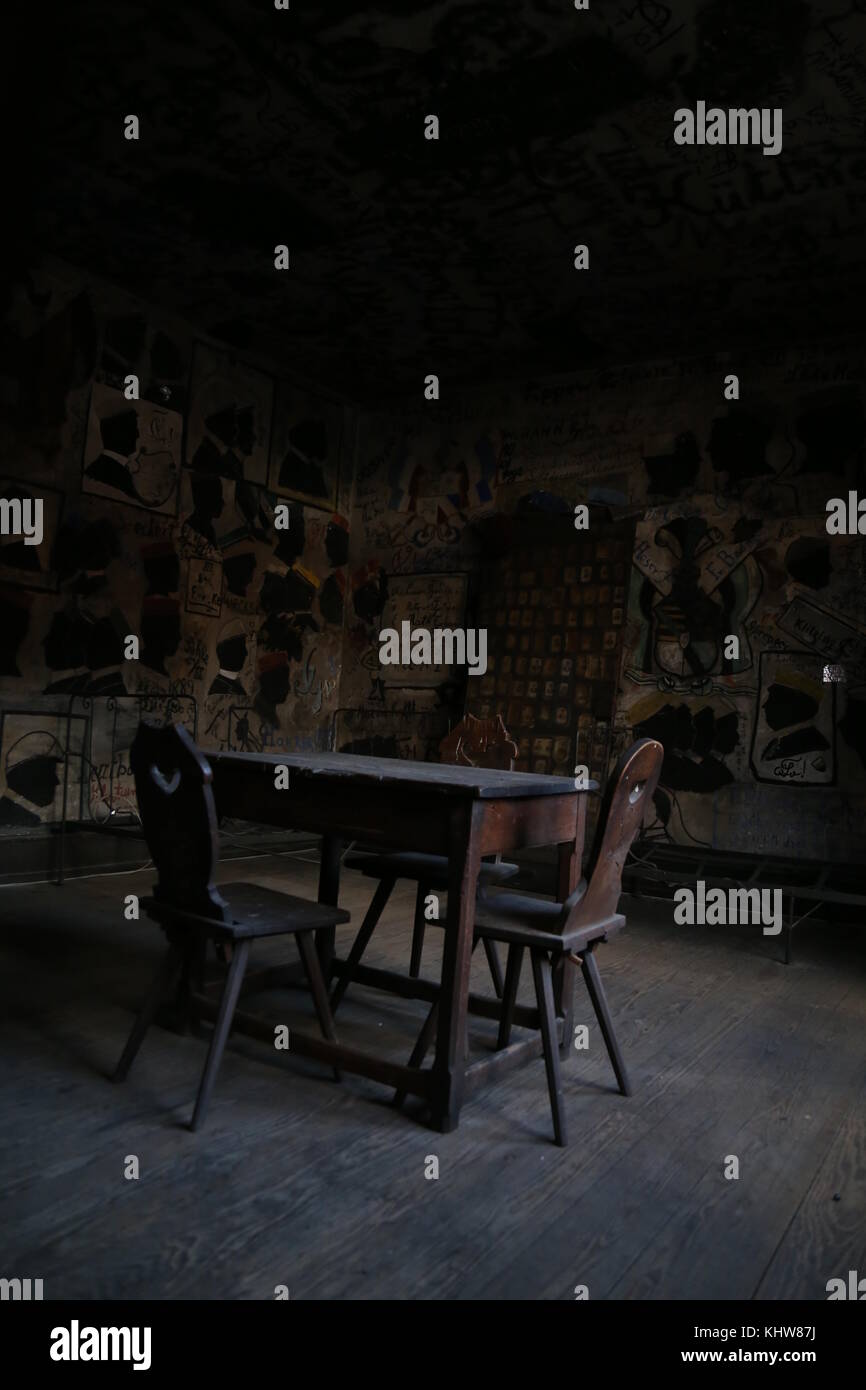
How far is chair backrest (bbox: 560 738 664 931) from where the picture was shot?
244 centimetres

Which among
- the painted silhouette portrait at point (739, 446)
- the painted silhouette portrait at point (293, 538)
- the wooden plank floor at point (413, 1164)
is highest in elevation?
the painted silhouette portrait at point (739, 446)

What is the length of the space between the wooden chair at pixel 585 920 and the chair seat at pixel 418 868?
0.45m

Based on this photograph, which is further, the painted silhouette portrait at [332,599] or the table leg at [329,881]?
the painted silhouette portrait at [332,599]

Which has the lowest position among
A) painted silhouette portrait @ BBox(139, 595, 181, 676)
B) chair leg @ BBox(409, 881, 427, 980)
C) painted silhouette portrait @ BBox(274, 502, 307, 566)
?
chair leg @ BBox(409, 881, 427, 980)

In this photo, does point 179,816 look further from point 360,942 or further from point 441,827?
point 360,942

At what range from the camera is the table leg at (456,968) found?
2.43m

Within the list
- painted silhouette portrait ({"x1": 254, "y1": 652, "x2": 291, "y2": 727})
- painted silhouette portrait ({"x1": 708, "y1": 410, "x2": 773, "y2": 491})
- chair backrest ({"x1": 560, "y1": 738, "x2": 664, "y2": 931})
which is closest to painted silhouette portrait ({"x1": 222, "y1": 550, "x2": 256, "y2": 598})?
painted silhouette portrait ({"x1": 254, "y1": 652, "x2": 291, "y2": 727})

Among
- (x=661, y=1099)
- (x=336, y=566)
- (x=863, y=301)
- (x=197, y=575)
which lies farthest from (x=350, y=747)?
(x=661, y=1099)

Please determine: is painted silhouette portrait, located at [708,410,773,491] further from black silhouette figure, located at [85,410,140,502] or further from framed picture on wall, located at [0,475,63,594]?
framed picture on wall, located at [0,475,63,594]

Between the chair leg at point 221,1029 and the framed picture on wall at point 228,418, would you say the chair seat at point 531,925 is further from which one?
the framed picture on wall at point 228,418

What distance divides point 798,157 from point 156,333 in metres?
4.12

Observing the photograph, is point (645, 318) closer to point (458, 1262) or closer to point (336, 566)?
point (336, 566)

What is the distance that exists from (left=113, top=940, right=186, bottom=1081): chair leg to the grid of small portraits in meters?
4.30

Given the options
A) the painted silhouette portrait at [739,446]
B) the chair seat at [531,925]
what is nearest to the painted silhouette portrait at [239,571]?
the painted silhouette portrait at [739,446]
